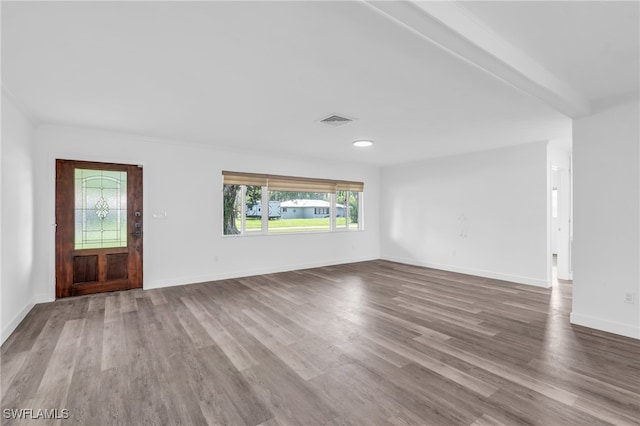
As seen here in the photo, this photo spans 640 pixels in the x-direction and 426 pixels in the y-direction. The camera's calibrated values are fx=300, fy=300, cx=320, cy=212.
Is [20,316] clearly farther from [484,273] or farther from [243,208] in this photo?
[484,273]

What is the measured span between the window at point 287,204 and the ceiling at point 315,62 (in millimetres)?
1999

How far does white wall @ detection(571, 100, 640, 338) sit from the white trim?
6.07 m

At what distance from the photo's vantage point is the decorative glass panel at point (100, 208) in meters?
4.54

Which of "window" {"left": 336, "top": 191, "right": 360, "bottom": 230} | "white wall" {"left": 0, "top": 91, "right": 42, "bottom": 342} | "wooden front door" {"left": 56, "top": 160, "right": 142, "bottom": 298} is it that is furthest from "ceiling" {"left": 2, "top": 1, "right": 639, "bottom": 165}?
"window" {"left": 336, "top": 191, "right": 360, "bottom": 230}

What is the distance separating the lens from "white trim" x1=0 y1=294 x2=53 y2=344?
2.98 metres

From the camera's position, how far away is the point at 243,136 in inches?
191

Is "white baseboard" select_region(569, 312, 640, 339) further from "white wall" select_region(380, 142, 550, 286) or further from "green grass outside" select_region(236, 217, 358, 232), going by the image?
"green grass outside" select_region(236, 217, 358, 232)

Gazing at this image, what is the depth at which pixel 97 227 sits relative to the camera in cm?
464

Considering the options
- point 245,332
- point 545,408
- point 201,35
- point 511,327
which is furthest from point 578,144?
point 245,332

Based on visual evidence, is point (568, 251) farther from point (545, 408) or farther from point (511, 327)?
point (545, 408)

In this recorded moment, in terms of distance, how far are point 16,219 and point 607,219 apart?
6538 millimetres

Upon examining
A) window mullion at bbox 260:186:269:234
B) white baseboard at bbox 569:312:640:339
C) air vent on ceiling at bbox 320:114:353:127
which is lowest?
white baseboard at bbox 569:312:640:339

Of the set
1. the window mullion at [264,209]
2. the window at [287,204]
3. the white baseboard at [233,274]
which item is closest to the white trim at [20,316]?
the white baseboard at [233,274]

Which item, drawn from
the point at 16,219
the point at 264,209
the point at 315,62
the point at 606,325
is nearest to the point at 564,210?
the point at 606,325
